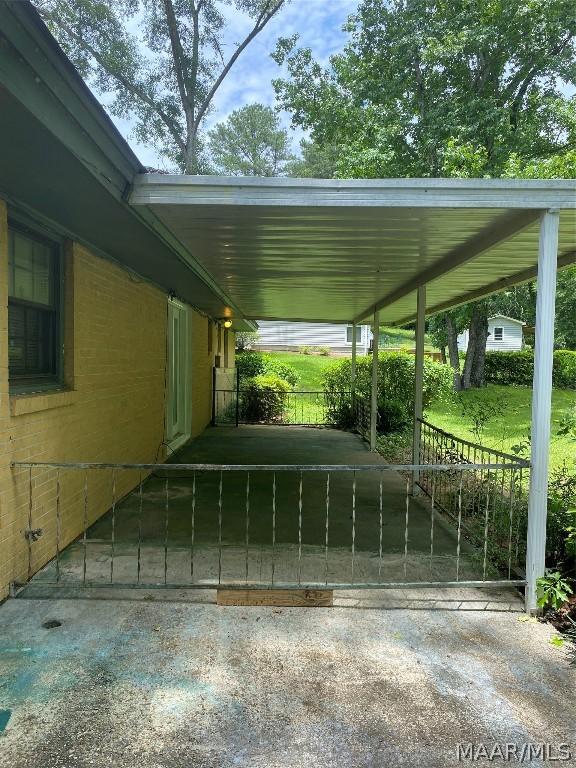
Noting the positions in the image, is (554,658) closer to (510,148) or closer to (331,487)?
(331,487)

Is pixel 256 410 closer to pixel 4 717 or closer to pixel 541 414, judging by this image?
pixel 541 414

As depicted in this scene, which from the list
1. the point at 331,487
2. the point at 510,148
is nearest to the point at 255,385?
the point at 331,487

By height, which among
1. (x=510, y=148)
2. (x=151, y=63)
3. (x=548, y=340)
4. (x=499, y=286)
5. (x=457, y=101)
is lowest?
(x=548, y=340)

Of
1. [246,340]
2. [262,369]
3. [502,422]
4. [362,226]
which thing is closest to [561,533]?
[362,226]

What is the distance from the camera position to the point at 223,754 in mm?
2021

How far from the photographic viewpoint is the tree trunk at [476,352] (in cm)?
1911

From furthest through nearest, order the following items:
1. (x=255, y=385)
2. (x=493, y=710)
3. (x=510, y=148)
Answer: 1. (x=510, y=148)
2. (x=255, y=385)
3. (x=493, y=710)

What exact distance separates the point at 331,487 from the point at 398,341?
36.3 metres

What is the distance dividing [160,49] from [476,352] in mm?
15664

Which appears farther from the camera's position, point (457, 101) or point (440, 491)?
point (457, 101)

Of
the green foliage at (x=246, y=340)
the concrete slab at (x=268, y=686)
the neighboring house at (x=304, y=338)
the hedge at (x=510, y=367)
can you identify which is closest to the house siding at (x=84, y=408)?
the concrete slab at (x=268, y=686)

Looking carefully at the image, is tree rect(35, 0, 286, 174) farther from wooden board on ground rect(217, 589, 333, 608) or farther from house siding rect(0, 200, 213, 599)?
wooden board on ground rect(217, 589, 333, 608)

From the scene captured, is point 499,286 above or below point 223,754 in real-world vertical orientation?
above

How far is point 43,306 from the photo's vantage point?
12.6ft
